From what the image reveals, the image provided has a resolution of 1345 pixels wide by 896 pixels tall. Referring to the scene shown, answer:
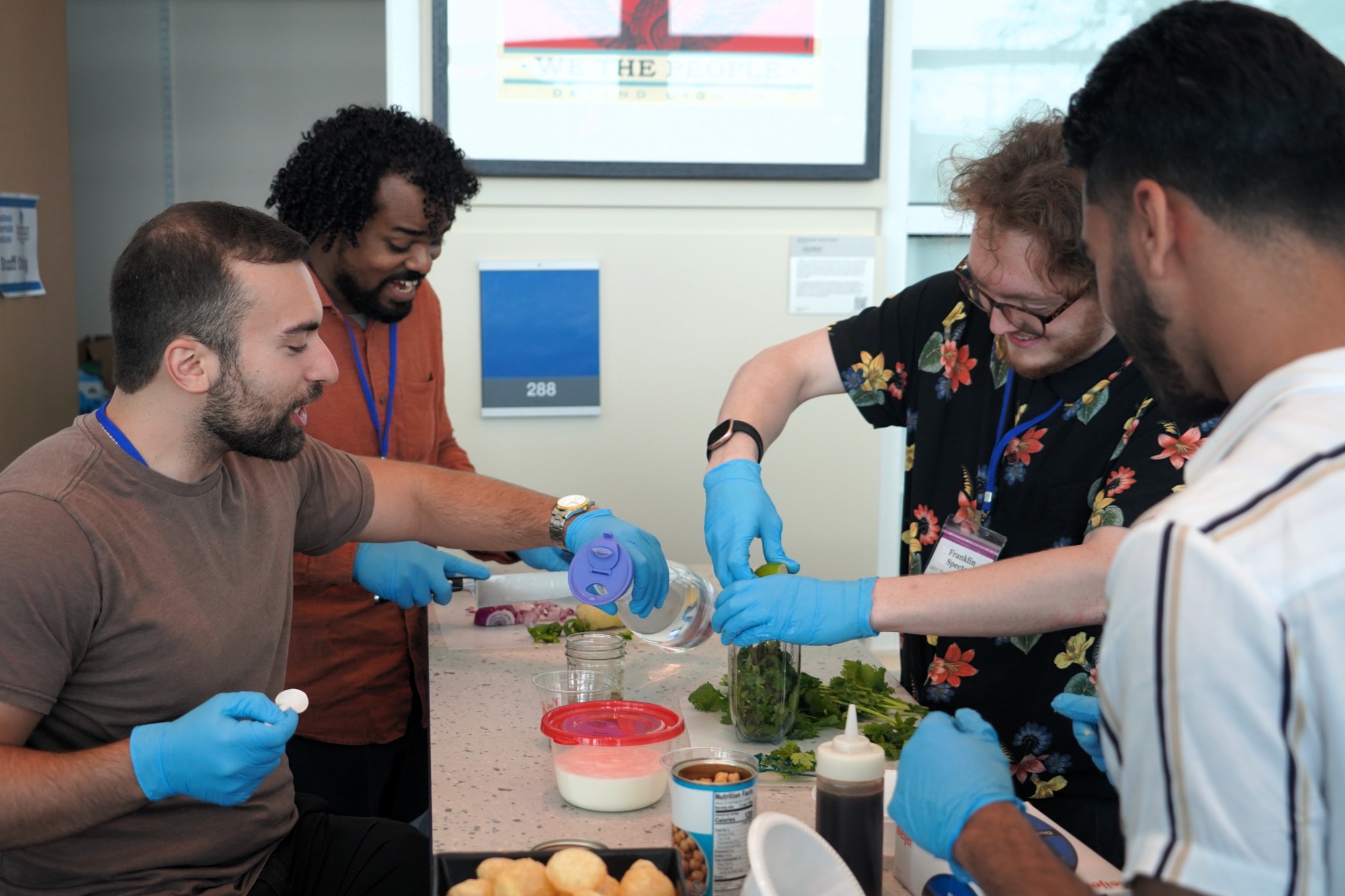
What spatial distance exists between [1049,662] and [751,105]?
1.76 m

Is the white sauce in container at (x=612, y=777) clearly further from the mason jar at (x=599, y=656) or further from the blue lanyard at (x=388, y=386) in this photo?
the blue lanyard at (x=388, y=386)

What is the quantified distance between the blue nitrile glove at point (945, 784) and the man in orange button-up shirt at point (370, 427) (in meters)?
1.24

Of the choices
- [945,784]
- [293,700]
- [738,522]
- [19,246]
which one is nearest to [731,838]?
[945,784]

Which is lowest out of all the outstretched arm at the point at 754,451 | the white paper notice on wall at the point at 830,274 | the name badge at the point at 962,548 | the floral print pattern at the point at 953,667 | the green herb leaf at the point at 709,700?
the green herb leaf at the point at 709,700

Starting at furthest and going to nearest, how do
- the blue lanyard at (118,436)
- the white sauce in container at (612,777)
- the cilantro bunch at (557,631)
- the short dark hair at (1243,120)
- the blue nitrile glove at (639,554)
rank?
1. the cilantro bunch at (557,631)
2. the blue nitrile glove at (639,554)
3. the blue lanyard at (118,436)
4. the white sauce in container at (612,777)
5. the short dark hair at (1243,120)

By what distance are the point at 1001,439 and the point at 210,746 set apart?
1191 mm

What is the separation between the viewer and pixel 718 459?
2.02 metres

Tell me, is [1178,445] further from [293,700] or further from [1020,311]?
[293,700]

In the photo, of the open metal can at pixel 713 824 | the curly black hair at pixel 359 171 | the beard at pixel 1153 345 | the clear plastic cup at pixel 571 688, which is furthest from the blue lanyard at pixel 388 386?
the beard at pixel 1153 345

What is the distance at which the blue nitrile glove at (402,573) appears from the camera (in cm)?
210

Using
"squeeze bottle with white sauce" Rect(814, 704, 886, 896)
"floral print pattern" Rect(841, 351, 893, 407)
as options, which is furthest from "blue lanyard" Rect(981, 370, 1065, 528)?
"squeeze bottle with white sauce" Rect(814, 704, 886, 896)

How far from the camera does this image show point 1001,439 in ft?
5.80

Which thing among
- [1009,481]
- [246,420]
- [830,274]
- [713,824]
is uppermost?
[830,274]

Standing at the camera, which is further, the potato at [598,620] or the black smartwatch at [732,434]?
the potato at [598,620]
